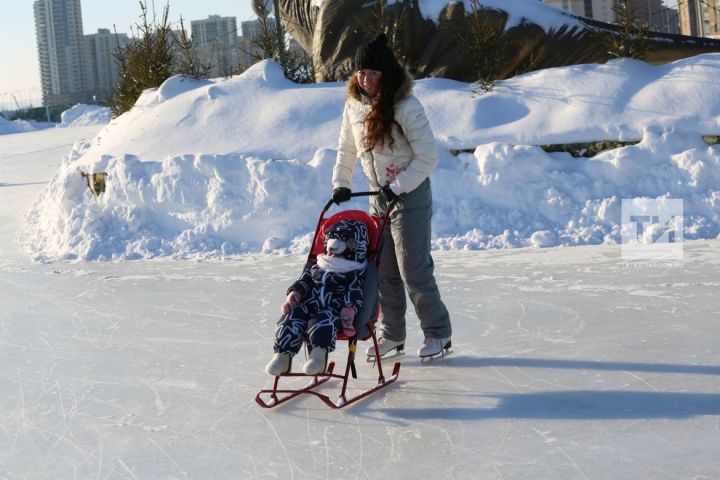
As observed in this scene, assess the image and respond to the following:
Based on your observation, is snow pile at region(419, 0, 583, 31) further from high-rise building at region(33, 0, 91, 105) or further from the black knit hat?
high-rise building at region(33, 0, 91, 105)

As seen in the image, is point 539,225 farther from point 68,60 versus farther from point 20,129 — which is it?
point 68,60

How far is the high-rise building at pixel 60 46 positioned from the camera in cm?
8088

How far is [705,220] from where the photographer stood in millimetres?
7781

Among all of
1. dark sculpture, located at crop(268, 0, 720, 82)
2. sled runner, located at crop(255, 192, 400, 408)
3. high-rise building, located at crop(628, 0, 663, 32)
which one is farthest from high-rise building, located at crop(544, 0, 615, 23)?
sled runner, located at crop(255, 192, 400, 408)

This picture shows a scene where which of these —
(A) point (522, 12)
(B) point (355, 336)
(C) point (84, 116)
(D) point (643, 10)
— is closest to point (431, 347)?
(B) point (355, 336)

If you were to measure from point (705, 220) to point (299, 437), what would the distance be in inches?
209

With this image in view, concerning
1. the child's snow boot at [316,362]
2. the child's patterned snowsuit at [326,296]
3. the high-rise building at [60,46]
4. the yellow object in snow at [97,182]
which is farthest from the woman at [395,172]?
the high-rise building at [60,46]

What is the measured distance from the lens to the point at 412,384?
4.32 metres

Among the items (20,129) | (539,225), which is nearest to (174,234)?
(539,225)

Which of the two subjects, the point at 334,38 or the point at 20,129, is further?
the point at 20,129

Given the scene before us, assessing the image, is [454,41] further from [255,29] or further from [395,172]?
[255,29]

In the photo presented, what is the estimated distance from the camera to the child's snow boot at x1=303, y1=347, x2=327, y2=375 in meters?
3.94

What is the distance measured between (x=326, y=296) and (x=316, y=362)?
Answer: 1.03 feet

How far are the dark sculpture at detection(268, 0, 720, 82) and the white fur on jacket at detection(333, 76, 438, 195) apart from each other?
6.73 metres
